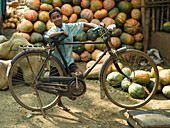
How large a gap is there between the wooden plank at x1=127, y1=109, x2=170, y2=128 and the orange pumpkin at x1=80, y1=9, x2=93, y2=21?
4.52m

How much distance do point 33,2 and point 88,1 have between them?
191 centimetres

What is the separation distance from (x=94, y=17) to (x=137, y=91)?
3.82m

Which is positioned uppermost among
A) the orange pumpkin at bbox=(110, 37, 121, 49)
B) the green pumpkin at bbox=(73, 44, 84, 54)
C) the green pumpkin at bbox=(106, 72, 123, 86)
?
the orange pumpkin at bbox=(110, 37, 121, 49)

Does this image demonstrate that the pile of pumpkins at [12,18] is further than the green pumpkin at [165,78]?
Yes

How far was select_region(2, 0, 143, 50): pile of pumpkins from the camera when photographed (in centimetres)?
675

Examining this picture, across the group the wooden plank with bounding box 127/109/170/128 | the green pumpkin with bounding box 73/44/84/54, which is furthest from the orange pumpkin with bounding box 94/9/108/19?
the wooden plank with bounding box 127/109/170/128

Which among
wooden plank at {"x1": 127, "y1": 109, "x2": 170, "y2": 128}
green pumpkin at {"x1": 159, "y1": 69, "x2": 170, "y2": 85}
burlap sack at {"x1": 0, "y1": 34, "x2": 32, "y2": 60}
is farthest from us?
burlap sack at {"x1": 0, "y1": 34, "x2": 32, "y2": 60}

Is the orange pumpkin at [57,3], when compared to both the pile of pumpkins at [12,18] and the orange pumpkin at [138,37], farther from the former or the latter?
the pile of pumpkins at [12,18]

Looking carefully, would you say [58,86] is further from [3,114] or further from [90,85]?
[90,85]

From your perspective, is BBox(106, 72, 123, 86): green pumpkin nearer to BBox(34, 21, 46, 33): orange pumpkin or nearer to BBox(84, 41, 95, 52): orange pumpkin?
BBox(84, 41, 95, 52): orange pumpkin

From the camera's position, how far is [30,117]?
3.28 metres

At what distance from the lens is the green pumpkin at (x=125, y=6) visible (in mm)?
6770

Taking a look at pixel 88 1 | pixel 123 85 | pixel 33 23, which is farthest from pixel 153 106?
pixel 33 23

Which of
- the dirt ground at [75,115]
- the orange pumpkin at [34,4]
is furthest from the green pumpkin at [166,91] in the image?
the orange pumpkin at [34,4]
